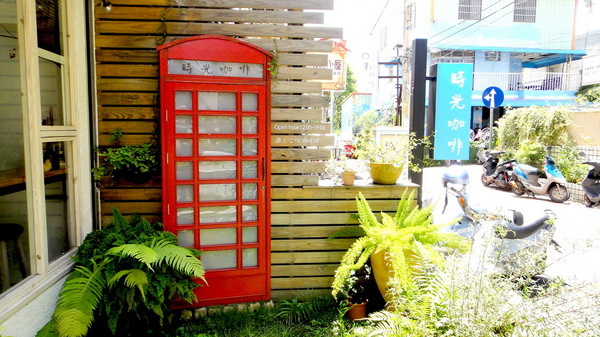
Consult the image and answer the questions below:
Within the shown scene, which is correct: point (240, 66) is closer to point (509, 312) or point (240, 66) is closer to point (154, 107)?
point (154, 107)

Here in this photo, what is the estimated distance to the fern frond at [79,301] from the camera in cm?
290

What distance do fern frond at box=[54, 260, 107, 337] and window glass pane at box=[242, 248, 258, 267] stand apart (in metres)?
1.42

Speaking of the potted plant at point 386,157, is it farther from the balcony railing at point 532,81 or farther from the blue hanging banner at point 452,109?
the balcony railing at point 532,81

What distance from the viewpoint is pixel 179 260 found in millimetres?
3381

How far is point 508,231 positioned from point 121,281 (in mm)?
3692

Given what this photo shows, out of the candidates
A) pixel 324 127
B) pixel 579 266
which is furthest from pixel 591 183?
pixel 324 127

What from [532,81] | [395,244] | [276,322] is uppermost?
[532,81]

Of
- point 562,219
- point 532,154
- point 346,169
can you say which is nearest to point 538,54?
point 532,154

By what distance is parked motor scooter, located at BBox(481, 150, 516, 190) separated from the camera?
11.7 meters

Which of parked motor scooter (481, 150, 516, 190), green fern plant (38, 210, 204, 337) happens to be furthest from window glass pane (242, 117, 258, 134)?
parked motor scooter (481, 150, 516, 190)

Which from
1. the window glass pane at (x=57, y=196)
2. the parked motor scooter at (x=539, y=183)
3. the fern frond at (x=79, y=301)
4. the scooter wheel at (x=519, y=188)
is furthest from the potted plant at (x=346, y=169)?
the scooter wheel at (x=519, y=188)

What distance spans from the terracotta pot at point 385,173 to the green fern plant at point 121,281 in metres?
2.24

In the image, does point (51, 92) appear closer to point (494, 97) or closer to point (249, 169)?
point (249, 169)

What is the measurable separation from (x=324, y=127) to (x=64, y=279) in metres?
2.88
